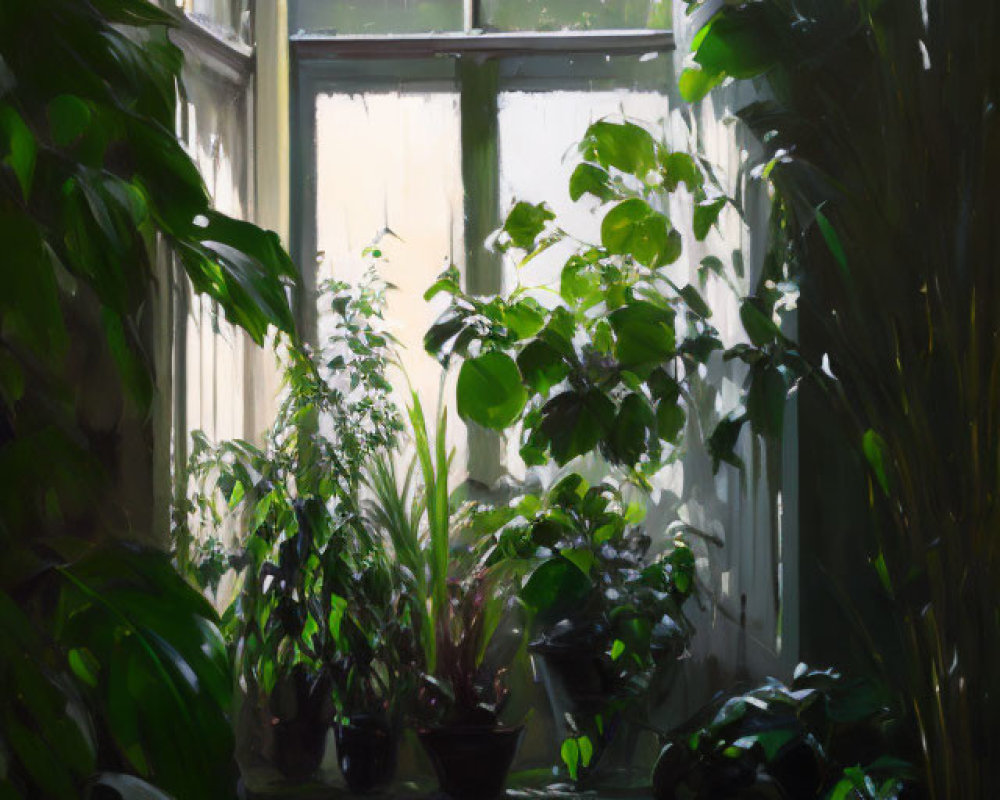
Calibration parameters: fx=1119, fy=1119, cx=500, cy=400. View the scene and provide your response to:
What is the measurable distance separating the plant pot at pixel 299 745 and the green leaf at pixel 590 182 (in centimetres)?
126

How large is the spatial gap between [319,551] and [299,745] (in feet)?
1.64

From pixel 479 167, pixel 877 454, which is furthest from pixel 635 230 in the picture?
pixel 479 167

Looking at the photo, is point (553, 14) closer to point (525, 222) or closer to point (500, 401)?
point (525, 222)

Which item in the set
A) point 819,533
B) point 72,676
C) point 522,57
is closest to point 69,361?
point 72,676

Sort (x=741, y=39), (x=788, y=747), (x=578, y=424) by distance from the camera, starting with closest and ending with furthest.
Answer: (x=788, y=747) → (x=741, y=39) → (x=578, y=424)

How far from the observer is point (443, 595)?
2334 mm

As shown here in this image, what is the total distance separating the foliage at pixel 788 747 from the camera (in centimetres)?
150

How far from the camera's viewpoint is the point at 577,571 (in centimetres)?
209

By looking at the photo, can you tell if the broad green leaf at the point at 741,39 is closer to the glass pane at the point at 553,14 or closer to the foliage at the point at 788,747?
the foliage at the point at 788,747

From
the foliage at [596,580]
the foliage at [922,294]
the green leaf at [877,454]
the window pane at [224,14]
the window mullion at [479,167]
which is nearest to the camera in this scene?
the foliage at [922,294]

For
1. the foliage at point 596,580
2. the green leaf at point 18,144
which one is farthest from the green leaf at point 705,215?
the green leaf at point 18,144

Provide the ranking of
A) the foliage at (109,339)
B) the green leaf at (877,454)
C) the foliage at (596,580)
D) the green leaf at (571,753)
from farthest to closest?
the green leaf at (571,753), the foliage at (596,580), the green leaf at (877,454), the foliage at (109,339)

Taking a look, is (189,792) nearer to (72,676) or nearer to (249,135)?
(72,676)

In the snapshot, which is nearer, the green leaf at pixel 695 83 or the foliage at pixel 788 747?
the foliage at pixel 788 747
